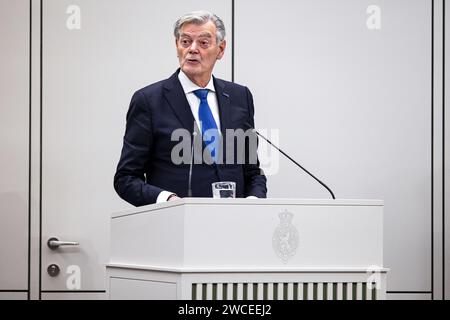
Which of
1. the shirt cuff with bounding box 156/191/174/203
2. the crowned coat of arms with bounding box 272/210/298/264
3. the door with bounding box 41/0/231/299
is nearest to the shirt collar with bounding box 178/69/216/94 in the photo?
the shirt cuff with bounding box 156/191/174/203

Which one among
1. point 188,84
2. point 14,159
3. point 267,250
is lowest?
point 267,250

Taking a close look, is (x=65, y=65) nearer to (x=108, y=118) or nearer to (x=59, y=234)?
(x=108, y=118)

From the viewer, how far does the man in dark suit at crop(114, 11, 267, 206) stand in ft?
11.8

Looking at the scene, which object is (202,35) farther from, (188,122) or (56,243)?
(56,243)

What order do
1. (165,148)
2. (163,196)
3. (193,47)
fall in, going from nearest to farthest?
(163,196)
(165,148)
(193,47)

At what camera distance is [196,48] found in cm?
378

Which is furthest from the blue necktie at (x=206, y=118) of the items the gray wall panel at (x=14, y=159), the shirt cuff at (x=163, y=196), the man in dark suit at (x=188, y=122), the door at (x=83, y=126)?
the gray wall panel at (x=14, y=159)

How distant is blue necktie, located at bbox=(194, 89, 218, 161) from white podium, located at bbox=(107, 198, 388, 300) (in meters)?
0.65

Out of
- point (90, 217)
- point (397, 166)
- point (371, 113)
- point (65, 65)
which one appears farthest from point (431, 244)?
point (65, 65)

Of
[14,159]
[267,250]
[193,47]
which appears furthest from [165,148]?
[14,159]

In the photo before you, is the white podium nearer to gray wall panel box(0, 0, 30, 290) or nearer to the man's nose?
the man's nose

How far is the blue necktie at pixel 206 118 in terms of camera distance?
3.64m

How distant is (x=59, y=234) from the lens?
15.0 feet

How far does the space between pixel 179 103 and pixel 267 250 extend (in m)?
1.00
